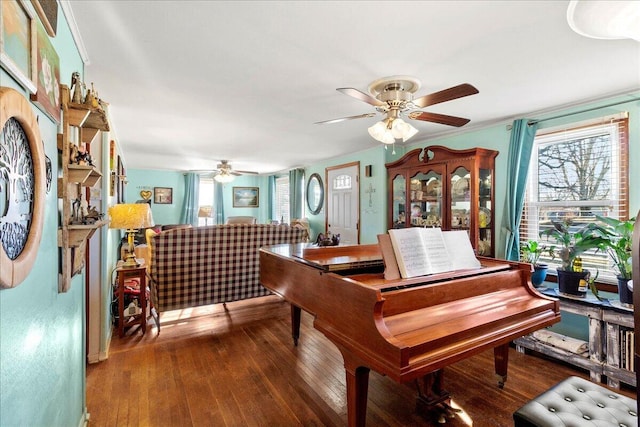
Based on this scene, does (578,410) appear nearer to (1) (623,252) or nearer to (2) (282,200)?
(1) (623,252)

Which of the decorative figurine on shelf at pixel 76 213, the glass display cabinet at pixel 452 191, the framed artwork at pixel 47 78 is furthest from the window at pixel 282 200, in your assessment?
the framed artwork at pixel 47 78

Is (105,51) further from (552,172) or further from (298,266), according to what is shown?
(552,172)

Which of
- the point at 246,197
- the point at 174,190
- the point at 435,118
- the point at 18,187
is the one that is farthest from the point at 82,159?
the point at 246,197

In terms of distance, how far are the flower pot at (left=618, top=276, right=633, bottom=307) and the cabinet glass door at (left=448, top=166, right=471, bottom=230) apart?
4.10ft

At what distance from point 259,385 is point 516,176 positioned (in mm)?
3047

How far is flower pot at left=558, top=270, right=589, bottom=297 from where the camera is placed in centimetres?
239

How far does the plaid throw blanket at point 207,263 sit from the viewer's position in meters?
3.03

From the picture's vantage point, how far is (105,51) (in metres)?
1.82

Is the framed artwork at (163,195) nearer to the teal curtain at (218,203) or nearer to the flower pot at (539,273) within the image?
the teal curtain at (218,203)

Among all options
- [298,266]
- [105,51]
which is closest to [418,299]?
[298,266]

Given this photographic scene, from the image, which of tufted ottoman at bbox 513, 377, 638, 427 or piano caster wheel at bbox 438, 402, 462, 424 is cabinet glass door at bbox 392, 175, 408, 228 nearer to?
piano caster wheel at bbox 438, 402, 462, 424

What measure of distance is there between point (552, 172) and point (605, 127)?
20.6 inches

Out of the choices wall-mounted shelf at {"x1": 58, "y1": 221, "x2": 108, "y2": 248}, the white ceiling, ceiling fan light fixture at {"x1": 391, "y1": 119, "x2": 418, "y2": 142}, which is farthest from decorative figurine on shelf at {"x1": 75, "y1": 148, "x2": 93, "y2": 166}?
ceiling fan light fixture at {"x1": 391, "y1": 119, "x2": 418, "y2": 142}

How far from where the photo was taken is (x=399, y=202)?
13.2 ft
